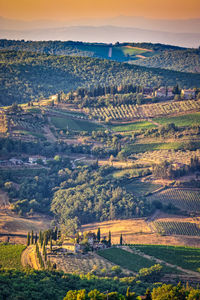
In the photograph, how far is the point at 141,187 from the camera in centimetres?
6900

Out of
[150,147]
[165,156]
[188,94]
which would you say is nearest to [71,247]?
[165,156]

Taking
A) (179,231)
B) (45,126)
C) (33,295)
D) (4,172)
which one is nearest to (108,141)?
(45,126)

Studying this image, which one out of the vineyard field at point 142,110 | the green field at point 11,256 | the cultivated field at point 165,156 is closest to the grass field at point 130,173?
the cultivated field at point 165,156

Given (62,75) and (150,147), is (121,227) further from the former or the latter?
(62,75)

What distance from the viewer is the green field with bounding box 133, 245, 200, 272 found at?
50.9 meters

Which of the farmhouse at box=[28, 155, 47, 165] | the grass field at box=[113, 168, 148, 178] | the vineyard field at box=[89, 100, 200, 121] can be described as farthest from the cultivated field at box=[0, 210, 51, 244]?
the vineyard field at box=[89, 100, 200, 121]

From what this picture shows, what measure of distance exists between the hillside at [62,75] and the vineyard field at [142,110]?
17949mm

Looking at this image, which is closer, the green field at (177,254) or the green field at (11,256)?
the green field at (11,256)

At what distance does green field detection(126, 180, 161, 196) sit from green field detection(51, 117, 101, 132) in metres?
17.0

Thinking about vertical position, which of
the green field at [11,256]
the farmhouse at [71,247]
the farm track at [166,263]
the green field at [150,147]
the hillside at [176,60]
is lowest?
the farm track at [166,263]

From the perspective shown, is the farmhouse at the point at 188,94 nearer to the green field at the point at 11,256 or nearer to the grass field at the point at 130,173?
the grass field at the point at 130,173

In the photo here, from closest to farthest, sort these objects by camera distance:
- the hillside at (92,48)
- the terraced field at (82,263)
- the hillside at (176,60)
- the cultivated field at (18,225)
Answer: the terraced field at (82,263) → the cultivated field at (18,225) → the hillside at (176,60) → the hillside at (92,48)

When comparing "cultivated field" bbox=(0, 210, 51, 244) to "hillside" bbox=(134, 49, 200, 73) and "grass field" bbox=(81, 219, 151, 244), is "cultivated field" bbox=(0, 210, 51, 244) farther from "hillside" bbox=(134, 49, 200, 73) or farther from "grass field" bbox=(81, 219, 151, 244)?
"hillside" bbox=(134, 49, 200, 73)

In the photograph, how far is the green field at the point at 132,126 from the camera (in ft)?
277
